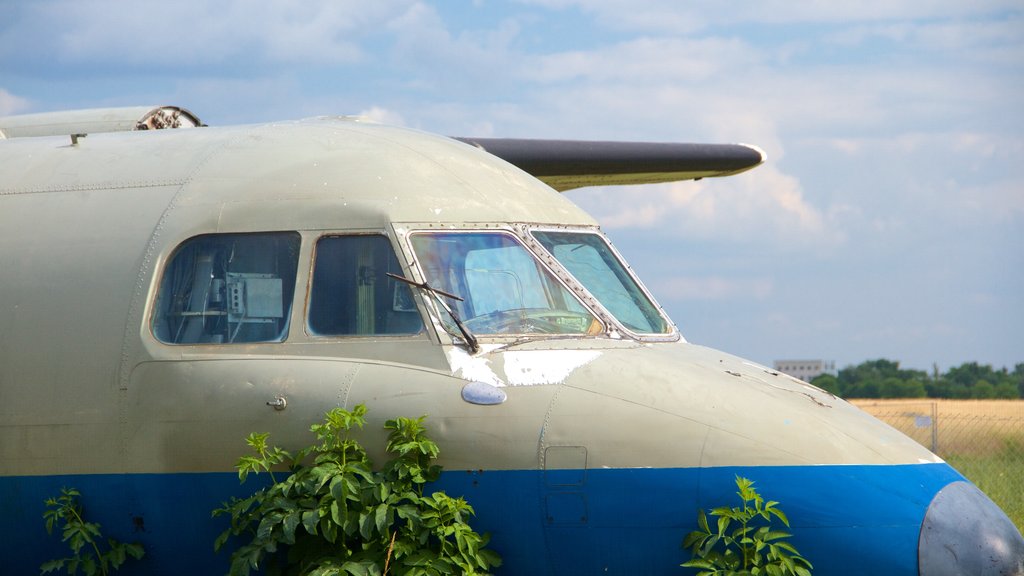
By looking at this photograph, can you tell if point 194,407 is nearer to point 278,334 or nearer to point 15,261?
point 278,334

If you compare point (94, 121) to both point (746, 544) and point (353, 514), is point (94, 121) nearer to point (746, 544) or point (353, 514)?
point (353, 514)

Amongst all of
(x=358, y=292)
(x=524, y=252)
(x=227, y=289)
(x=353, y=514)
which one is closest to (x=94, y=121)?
(x=227, y=289)

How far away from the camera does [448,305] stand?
7445 millimetres

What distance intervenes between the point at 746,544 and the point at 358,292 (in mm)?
2627

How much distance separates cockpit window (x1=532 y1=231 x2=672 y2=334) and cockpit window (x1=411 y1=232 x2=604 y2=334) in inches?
8.1

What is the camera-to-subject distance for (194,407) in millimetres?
7457

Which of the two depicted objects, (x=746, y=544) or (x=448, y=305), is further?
(x=448, y=305)

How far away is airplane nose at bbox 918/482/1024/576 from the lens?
20.8 ft

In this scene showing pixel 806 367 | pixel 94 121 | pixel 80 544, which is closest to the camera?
pixel 80 544

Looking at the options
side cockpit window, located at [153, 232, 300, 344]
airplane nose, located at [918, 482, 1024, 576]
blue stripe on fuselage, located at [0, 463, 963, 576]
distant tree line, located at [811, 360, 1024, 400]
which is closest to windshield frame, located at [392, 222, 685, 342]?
side cockpit window, located at [153, 232, 300, 344]

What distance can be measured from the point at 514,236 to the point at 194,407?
6.87 feet

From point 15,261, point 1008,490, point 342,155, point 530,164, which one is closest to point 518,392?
point 342,155

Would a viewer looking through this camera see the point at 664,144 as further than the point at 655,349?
Yes

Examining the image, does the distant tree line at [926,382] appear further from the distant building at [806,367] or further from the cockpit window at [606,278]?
the cockpit window at [606,278]
